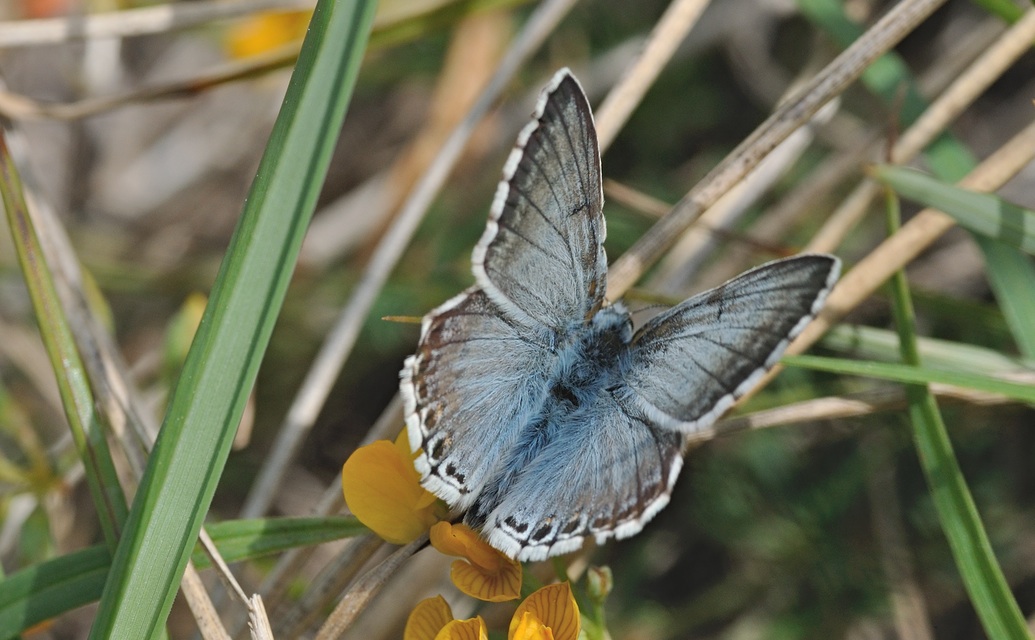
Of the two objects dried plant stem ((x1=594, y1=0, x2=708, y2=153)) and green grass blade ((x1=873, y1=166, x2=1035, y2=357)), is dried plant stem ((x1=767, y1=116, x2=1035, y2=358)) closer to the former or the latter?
green grass blade ((x1=873, y1=166, x2=1035, y2=357))

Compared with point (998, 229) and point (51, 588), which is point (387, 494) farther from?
point (998, 229)

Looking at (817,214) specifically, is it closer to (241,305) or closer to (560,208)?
(560,208)

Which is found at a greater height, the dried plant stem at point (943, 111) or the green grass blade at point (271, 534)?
the dried plant stem at point (943, 111)

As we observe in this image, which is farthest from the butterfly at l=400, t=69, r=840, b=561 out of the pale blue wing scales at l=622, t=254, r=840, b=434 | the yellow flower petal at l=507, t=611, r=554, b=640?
the yellow flower petal at l=507, t=611, r=554, b=640

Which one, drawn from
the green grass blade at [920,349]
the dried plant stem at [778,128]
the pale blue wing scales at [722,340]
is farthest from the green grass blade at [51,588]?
the green grass blade at [920,349]

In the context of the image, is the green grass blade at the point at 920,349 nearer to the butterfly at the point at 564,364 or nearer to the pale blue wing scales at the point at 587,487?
the butterfly at the point at 564,364
